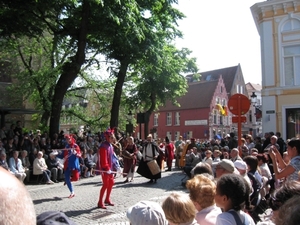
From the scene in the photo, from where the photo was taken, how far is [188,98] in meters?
59.2

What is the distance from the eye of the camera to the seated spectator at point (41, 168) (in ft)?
46.4

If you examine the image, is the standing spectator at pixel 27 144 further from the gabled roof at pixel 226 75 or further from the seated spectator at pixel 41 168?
the gabled roof at pixel 226 75

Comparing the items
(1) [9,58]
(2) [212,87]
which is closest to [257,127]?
(2) [212,87]

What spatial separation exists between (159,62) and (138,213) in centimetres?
1608

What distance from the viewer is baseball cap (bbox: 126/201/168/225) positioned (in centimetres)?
269

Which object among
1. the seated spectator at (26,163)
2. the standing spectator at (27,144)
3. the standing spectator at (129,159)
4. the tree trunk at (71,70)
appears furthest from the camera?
the tree trunk at (71,70)

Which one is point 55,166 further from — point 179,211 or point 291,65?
point 291,65

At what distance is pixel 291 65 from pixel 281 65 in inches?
20.5

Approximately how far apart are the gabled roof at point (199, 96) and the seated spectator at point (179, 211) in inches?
2071

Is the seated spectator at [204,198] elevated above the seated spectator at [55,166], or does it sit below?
above

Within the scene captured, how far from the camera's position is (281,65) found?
18031mm

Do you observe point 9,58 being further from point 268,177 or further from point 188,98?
point 188,98

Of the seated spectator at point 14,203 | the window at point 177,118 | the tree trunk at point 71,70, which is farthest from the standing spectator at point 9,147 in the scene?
the window at point 177,118

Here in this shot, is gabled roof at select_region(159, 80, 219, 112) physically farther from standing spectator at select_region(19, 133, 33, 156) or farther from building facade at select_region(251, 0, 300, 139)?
standing spectator at select_region(19, 133, 33, 156)
